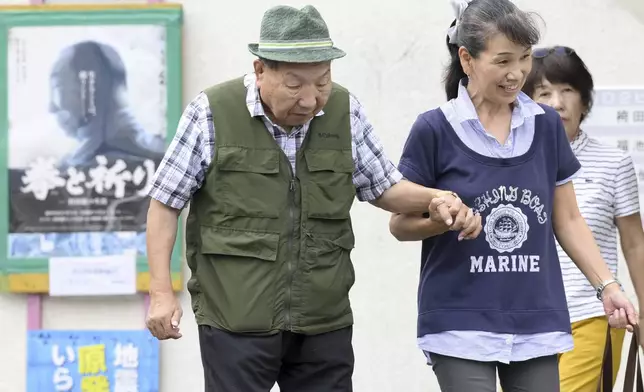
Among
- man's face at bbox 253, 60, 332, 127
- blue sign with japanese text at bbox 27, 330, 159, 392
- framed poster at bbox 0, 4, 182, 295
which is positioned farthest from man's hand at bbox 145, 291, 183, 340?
blue sign with japanese text at bbox 27, 330, 159, 392

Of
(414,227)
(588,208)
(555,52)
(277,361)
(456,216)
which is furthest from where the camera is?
(555,52)

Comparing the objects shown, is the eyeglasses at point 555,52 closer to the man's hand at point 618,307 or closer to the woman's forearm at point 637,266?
the woman's forearm at point 637,266

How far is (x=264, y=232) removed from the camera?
135 inches

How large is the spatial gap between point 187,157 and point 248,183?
0.19 metres

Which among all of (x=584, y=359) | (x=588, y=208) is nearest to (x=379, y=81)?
(x=588, y=208)

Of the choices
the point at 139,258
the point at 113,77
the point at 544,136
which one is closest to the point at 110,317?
the point at 139,258

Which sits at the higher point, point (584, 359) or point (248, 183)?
point (248, 183)

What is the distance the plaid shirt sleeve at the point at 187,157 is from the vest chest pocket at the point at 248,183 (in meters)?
0.06

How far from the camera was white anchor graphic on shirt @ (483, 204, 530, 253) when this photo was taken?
3.54 m

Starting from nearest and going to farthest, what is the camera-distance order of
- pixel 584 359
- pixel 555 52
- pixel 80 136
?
pixel 584 359
pixel 555 52
pixel 80 136

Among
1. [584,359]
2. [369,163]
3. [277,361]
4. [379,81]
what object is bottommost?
[584,359]

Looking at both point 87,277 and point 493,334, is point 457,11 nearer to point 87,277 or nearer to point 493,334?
point 493,334

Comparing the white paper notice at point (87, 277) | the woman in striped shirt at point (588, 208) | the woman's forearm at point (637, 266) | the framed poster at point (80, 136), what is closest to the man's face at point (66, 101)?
the framed poster at point (80, 136)

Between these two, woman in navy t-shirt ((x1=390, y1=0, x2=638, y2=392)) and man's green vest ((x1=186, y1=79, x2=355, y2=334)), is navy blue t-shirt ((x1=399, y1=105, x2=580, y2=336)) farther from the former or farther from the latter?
man's green vest ((x1=186, y1=79, x2=355, y2=334))
